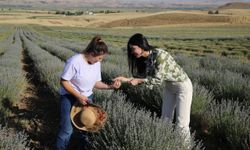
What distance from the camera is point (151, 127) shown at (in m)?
4.31

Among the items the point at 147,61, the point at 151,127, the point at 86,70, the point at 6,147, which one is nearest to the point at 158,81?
the point at 147,61

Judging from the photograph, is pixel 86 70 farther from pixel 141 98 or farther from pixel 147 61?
pixel 141 98

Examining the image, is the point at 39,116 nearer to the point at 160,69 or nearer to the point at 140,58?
the point at 140,58

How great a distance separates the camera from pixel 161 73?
4.56 metres

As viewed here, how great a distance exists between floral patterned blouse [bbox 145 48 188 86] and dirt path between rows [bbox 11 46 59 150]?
2.15m

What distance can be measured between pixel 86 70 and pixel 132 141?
1.04 meters

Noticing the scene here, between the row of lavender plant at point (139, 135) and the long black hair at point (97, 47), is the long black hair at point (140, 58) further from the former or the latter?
the row of lavender plant at point (139, 135)

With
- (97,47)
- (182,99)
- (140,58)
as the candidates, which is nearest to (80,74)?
(97,47)

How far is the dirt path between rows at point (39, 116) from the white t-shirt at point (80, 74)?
1569 millimetres

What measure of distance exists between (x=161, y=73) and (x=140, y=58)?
31 centimetres

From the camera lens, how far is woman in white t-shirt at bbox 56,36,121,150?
14.4 ft

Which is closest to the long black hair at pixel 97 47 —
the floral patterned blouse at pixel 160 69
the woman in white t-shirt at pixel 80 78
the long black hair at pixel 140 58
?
the woman in white t-shirt at pixel 80 78

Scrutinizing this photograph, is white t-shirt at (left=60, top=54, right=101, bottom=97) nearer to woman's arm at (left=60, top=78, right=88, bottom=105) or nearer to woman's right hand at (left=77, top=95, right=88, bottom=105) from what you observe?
woman's arm at (left=60, top=78, right=88, bottom=105)

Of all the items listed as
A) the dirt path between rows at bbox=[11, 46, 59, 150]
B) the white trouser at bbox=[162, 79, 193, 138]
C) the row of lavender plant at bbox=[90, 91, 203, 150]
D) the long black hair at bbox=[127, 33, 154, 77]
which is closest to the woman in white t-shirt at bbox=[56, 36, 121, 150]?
the long black hair at bbox=[127, 33, 154, 77]
